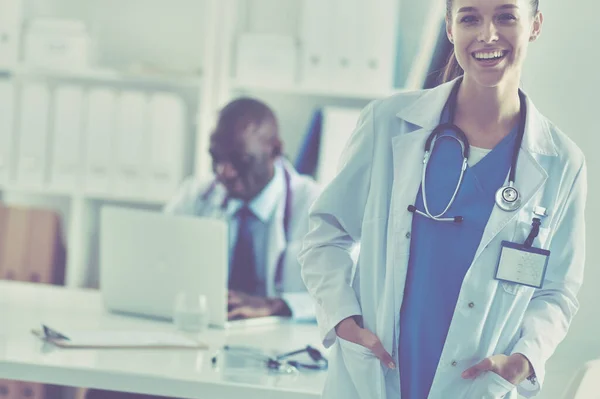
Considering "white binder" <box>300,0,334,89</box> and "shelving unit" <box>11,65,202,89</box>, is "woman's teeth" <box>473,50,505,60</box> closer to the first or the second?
"white binder" <box>300,0,334,89</box>

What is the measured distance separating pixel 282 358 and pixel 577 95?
0.87m

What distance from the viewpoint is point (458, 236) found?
1.51 meters

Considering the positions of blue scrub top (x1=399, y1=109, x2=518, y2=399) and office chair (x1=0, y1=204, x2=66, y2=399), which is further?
office chair (x1=0, y1=204, x2=66, y2=399)

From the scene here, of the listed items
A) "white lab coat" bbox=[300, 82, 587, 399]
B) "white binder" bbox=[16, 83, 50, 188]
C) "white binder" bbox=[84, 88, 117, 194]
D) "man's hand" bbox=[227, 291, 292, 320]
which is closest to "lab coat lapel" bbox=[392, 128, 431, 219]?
"white lab coat" bbox=[300, 82, 587, 399]

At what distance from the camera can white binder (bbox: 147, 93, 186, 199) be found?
3555mm

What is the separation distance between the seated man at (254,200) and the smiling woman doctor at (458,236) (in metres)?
1.49

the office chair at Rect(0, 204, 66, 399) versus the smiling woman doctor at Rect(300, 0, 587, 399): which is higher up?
Answer: the smiling woman doctor at Rect(300, 0, 587, 399)

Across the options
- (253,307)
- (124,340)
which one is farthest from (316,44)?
(124,340)

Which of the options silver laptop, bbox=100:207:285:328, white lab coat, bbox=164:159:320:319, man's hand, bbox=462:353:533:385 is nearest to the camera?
man's hand, bbox=462:353:533:385

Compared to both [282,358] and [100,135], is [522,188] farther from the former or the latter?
[100,135]

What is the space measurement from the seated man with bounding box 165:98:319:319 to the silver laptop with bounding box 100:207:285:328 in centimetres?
58

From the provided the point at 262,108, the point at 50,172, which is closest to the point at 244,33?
the point at 262,108

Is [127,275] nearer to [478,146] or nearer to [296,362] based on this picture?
[296,362]

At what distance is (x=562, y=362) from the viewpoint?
1.90 metres
